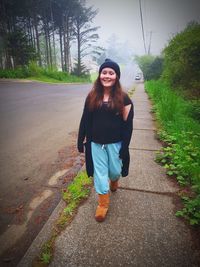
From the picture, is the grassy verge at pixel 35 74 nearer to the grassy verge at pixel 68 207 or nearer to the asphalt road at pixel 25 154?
the asphalt road at pixel 25 154

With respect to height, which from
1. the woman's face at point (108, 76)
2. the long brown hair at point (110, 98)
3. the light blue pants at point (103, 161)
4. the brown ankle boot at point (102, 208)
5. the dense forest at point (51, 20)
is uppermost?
the dense forest at point (51, 20)

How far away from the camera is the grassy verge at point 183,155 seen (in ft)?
9.16

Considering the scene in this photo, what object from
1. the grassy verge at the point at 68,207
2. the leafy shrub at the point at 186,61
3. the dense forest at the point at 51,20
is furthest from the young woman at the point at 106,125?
the dense forest at the point at 51,20

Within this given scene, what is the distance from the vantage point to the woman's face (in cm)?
254

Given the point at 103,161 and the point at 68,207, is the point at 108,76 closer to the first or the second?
the point at 103,161

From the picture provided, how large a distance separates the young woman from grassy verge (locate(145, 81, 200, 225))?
102 cm

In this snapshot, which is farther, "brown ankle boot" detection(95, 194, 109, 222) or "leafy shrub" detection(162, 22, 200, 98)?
"leafy shrub" detection(162, 22, 200, 98)

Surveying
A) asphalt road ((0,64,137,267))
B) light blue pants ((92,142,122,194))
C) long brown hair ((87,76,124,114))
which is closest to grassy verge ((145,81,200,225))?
light blue pants ((92,142,122,194))

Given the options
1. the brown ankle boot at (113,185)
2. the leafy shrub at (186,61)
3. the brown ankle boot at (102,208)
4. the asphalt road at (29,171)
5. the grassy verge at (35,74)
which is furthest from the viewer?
the grassy verge at (35,74)

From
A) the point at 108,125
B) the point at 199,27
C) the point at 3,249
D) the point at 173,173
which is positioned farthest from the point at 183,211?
the point at 199,27

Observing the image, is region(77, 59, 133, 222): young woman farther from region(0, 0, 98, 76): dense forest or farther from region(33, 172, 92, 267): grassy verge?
region(0, 0, 98, 76): dense forest

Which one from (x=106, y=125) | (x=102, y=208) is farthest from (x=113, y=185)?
(x=106, y=125)

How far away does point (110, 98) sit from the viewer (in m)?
2.58

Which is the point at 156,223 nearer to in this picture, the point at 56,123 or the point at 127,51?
the point at 56,123
